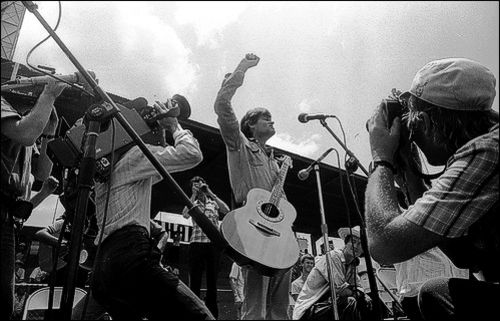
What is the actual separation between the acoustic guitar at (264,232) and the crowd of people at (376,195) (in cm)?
7

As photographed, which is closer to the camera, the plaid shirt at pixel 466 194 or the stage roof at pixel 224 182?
the plaid shirt at pixel 466 194

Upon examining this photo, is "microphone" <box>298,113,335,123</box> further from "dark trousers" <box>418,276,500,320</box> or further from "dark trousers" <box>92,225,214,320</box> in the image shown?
"dark trousers" <box>418,276,500,320</box>

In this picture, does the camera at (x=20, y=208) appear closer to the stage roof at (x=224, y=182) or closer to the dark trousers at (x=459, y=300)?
the dark trousers at (x=459, y=300)

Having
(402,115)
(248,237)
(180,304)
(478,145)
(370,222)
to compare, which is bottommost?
(180,304)

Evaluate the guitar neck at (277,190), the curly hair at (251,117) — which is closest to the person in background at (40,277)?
the curly hair at (251,117)

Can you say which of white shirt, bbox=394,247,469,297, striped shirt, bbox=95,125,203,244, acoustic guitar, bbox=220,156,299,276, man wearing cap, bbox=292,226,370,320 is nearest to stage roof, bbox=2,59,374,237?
man wearing cap, bbox=292,226,370,320

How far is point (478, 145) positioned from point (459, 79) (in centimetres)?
32

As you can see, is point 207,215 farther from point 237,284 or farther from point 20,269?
point 20,269

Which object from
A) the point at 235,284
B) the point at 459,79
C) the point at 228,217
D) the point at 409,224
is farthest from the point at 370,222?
the point at 235,284

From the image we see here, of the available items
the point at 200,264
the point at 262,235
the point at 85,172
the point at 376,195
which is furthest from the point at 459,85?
the point at 200,264

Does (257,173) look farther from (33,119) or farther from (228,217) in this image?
(33,119)

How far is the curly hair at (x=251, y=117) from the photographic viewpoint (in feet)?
11.6

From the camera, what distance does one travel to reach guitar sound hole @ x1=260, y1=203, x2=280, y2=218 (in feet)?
9.27

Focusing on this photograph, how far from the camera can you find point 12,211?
204cm
